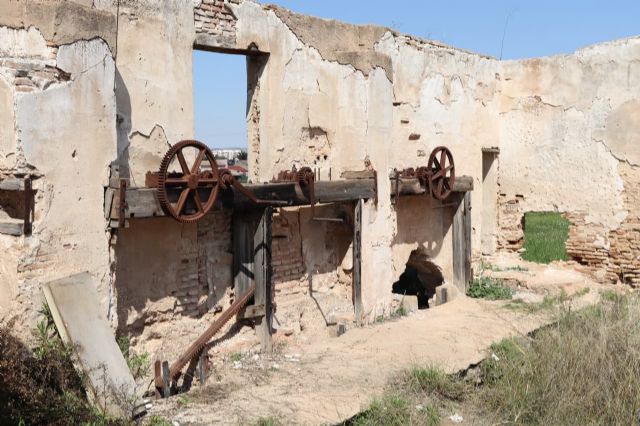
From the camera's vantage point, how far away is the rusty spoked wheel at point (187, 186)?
6223mm

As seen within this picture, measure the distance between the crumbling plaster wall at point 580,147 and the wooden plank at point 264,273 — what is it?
657cm

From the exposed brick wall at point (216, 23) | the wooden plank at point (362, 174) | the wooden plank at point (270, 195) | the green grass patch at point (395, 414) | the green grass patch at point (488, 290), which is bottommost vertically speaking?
the green grass patch at point (395, 414)

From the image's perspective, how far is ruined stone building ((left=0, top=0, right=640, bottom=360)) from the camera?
552 centimetres

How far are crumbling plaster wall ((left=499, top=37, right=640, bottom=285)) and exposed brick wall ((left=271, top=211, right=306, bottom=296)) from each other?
555cm

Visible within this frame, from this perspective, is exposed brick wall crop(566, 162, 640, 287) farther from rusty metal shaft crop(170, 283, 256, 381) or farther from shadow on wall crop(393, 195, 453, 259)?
rusty metal shaft crop(170, 283, 256, 381)

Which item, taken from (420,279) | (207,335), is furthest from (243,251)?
(420,279)

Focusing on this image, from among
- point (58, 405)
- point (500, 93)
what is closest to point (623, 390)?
point (58, 405)

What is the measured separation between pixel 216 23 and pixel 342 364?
4.09 m

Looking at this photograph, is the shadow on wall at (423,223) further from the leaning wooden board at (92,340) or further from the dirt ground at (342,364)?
the leaning wooden board at (92,340)

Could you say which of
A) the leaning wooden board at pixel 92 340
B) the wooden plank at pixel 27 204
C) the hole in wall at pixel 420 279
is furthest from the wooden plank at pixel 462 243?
the wooden plank at pixel 27 204

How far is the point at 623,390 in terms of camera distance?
20.5 feet

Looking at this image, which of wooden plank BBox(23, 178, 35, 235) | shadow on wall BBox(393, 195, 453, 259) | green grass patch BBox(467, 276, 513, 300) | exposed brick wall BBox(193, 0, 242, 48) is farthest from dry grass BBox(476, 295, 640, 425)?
exposed brick wall BBox(193, 0, 242, 48)

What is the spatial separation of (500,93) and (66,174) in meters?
9.06

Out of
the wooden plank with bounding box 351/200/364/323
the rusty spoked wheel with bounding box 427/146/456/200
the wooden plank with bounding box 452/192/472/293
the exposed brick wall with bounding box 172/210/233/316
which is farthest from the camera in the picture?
the wooden plank with bounding box 452/192/472/293
